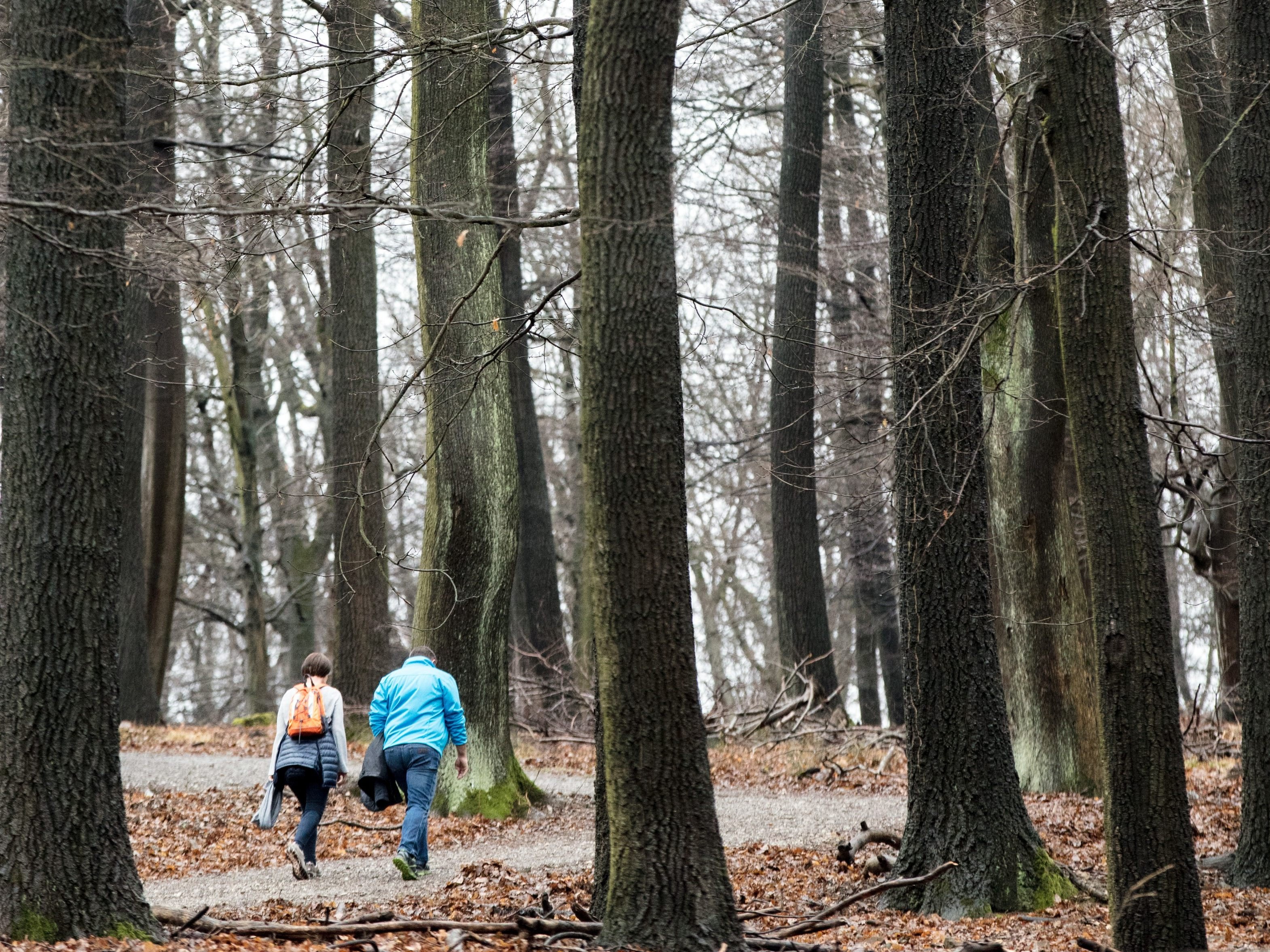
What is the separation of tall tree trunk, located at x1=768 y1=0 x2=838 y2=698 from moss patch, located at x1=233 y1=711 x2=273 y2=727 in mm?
8761

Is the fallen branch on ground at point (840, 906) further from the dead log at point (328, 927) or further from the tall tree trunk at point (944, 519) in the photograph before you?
the dead log at point (328, 927)

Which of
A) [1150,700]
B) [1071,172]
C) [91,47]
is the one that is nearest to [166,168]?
[91,47]

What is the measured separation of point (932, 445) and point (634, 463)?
2.42m

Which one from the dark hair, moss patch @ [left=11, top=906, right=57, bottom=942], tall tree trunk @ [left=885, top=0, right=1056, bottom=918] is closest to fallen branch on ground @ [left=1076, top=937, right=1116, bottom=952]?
tall tree trunk @ [left=885, top=0, right=1056, bottom=918]

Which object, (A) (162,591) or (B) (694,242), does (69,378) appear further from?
(B) (694,242)

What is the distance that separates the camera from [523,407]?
67.4 feet

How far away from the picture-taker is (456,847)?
33.6ft

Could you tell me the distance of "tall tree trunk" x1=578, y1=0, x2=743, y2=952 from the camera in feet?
18.9

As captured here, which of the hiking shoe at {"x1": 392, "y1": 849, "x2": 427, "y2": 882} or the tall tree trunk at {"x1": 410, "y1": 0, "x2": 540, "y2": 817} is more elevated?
the tall tree trunk at {"x1": 410, "y1": 0, "x2": 540, "y2": 817}

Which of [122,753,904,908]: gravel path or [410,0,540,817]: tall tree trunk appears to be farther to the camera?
[410,0,540,817]: tall tree trunk

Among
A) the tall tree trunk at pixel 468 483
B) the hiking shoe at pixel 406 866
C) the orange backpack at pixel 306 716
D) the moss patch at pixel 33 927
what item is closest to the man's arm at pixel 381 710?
the orange backpack at pixel 306 716

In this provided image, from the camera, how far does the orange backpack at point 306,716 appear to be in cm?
898

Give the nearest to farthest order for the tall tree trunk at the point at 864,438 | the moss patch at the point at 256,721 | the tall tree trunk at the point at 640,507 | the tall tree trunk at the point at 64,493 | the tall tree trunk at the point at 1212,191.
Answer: the tall tree trunk at the point at 640,507 < the tall tree trunk at the point at 64,493 < the tall tree trunk at the point at 1212,191 < the tall tree trunk at the point at 864,438 < the moss patch at the point at 256,721

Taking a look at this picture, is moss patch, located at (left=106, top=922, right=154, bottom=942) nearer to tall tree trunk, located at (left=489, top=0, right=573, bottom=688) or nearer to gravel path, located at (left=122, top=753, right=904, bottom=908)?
Answer: gravel path, located at (left=122, top=753, right=904, bottom=908)
